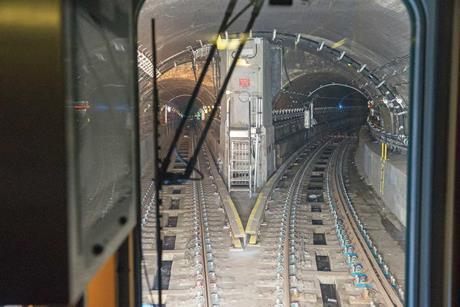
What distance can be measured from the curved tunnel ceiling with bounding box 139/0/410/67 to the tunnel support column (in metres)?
0.78

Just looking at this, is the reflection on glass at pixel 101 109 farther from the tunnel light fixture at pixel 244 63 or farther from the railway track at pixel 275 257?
the tunnel light fixture at pixel 244 63

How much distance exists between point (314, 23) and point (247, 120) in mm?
3158

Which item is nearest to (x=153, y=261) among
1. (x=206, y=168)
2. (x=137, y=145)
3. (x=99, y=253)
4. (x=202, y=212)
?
(x=202, y=212)

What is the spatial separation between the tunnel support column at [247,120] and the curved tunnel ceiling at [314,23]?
783 mm

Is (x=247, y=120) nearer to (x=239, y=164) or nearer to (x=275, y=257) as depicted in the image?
(x=239, y=164)

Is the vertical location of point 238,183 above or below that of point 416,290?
below

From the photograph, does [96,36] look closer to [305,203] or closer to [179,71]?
[305,203]

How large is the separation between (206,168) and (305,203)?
22.3 ft

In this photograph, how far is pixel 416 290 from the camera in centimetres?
291

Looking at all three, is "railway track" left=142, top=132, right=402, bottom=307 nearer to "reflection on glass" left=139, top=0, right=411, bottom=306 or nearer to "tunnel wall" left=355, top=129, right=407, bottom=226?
"reflection on glass" left=139, top=0, right=411, bottom=306

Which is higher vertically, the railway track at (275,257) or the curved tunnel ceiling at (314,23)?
the curved tunnel ceiling at (314,23)

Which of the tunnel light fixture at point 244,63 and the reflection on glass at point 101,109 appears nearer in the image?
the reflection on glass at point 101,109

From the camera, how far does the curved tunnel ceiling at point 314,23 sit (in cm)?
929

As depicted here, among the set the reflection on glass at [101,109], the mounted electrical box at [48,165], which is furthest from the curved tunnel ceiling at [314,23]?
the mounted electrical box at [48,165]
